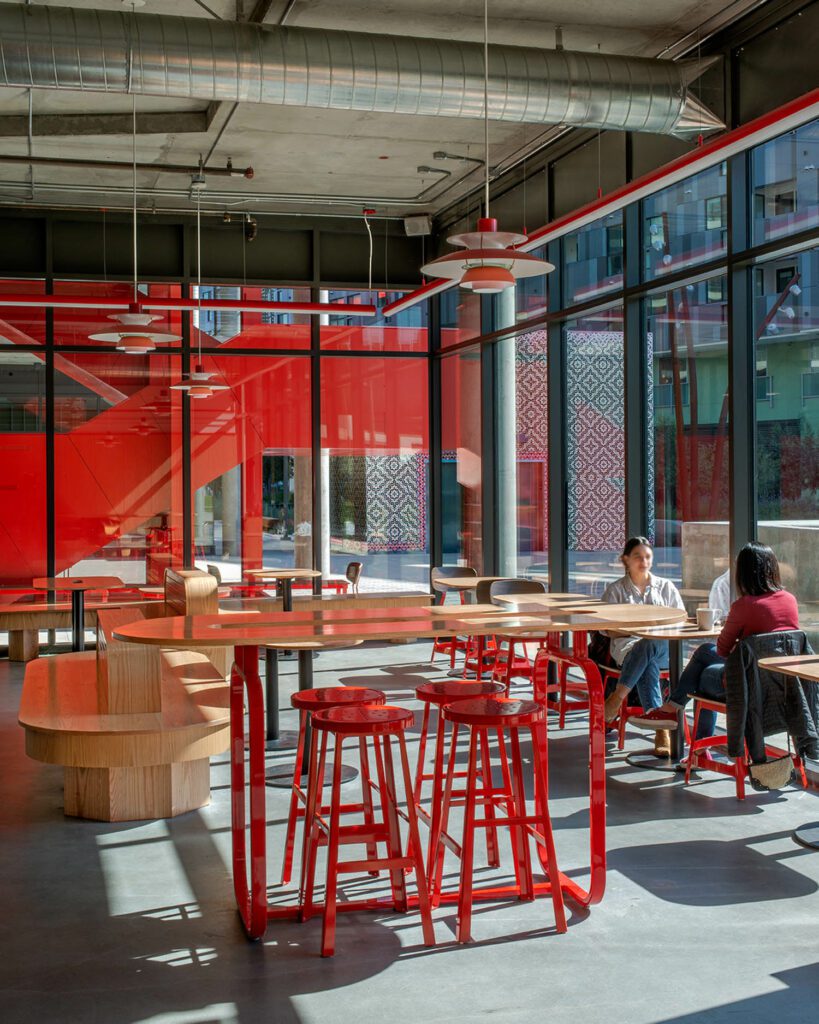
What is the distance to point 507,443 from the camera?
1020cm

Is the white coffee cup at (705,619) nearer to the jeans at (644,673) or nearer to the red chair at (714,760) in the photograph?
the red chair at (714,760)

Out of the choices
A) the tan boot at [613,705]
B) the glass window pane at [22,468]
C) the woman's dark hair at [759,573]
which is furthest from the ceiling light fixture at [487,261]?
the glass window pane at [22,468]

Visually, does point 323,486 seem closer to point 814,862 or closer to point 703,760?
point 703,760

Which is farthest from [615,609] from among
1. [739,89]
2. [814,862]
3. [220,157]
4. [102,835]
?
[220,157]

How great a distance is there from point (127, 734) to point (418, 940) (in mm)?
1700

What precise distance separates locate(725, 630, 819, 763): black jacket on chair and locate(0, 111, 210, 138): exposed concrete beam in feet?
18.6

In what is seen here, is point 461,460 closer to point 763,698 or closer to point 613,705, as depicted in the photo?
point 613,705

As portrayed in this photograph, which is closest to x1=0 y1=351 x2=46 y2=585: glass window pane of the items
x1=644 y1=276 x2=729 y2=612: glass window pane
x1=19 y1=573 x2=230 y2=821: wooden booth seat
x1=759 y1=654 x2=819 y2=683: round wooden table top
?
x1=19 y1=573 x2=230 y2=821: wooden booth seat

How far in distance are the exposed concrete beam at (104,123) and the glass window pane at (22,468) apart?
3.15 m

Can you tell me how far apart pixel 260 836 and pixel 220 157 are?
22.5ft

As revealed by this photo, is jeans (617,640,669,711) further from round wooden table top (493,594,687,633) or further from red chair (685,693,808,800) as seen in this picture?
round wooden table top (493,594,687,633)

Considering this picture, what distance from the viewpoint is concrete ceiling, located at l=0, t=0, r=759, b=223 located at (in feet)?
20.3

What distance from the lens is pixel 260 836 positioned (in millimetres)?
3691

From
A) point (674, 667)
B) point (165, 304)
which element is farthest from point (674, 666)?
point (165, 304)
